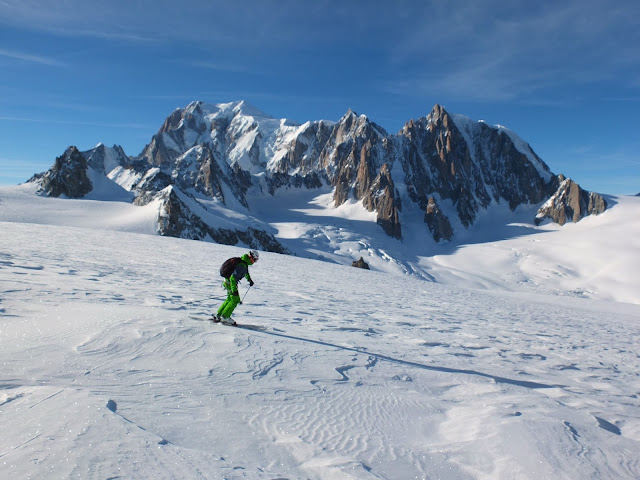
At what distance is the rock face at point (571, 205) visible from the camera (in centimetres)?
13612

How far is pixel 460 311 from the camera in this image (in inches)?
549

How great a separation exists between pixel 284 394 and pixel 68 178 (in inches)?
3805

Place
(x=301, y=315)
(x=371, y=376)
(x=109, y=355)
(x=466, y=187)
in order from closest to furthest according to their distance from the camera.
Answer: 1. (x=109, y=355)
2. (x=371, y=376)
3. (x=301, y=315)
4. (x=466, y=187)

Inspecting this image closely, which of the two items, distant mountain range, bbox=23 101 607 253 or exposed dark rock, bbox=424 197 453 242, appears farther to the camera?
exposed dark rock, bbox=424 197 453 242

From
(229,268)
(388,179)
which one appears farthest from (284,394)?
(388,179)

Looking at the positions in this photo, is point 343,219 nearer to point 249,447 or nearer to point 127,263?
point 127,263

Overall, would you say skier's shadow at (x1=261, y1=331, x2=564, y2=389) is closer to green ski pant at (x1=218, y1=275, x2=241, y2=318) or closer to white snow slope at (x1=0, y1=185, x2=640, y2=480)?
white snow slope at (x1=0, y1=185, x2=640, y2=480)

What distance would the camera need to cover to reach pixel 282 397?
14.4ft

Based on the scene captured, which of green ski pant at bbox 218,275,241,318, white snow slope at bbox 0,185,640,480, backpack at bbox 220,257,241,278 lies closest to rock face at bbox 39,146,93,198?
white snow slope at bbox 0,185,640,480

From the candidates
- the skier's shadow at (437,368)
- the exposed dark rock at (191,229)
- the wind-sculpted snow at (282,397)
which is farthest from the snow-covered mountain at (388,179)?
the skier's shadow at (437,368)

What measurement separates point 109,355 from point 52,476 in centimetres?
270

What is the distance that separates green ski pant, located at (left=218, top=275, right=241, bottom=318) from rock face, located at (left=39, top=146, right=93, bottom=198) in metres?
89.7

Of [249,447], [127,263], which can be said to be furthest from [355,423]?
[127,263]

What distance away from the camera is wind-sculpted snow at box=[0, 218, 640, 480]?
3.06 metres
